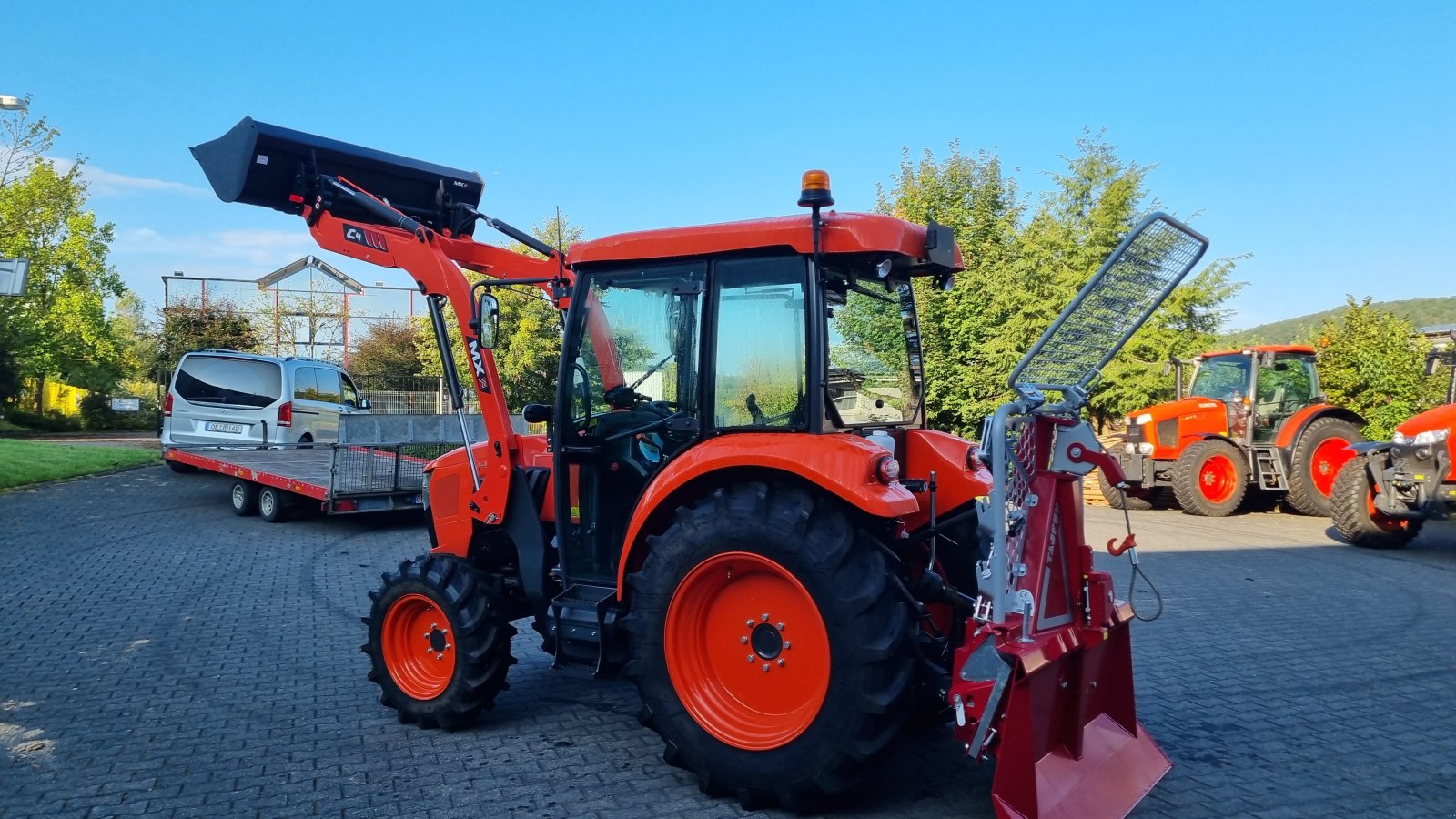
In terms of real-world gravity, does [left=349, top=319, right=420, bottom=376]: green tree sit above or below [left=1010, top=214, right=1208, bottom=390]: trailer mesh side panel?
above

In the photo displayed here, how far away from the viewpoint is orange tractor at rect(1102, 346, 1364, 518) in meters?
13.5

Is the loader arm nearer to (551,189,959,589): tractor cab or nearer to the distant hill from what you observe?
(551,189,959,589): tractor cab

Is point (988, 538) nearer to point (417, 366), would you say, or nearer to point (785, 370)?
point (785, 370)

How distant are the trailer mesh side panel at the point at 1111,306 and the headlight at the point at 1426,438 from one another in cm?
883

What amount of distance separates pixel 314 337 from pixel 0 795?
32096 millimetres

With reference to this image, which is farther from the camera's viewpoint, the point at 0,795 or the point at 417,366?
the point at 417,366

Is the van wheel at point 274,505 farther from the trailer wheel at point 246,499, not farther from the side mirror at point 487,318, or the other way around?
the side mirror at point 487,318

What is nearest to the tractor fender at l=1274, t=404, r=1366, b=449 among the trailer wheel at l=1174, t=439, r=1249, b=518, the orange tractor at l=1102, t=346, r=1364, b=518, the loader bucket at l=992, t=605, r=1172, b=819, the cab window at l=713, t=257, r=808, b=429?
the orange tractor at l=1102, t=346, r=1364, b=518

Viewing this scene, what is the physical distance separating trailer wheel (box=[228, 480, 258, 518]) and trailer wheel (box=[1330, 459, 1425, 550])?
13.6m

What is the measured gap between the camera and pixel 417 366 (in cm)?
2966

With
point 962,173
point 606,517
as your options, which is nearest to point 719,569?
point 606,517

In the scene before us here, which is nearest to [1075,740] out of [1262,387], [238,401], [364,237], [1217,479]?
[364,237]

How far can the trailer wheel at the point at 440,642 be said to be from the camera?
4.77 meters

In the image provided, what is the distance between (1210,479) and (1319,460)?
1423mm
